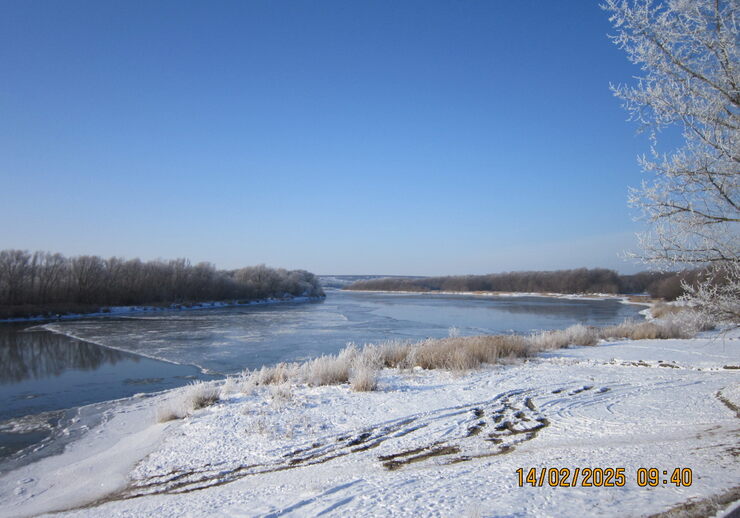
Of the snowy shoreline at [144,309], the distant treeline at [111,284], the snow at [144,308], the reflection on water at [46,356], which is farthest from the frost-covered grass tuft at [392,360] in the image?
the distant treeline at [111,284]

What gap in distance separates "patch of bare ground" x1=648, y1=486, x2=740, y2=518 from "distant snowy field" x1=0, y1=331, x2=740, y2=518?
97mm

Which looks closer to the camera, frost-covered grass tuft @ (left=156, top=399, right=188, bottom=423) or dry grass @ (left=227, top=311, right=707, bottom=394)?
frost-covered grass tuft @ (left=156, top=399, right=188, bottom=423)

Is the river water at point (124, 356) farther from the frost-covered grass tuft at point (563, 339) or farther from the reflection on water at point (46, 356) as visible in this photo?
the frost-covered grass tuft at point (563, 339)

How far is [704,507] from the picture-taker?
10.7ft

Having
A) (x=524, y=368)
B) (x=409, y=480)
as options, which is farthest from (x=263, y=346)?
(x=409, y=480)

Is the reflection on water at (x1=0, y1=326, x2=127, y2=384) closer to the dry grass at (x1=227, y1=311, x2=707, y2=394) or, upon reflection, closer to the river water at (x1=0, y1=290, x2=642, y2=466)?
the river water at (x1=0, y1=290, x2=642, y2=466)

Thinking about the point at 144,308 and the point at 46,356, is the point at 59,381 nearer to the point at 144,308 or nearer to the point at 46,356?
the point at 46,356

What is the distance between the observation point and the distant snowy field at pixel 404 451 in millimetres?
3854

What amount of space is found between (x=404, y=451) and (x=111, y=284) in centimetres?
4951

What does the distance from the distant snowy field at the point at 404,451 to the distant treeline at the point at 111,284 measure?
35899 mm

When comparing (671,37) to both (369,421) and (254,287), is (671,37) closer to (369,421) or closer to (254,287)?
(369,421)

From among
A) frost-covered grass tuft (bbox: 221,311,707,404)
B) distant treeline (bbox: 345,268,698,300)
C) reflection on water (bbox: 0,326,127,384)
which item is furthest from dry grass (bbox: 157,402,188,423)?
distant treeline (bbox: 345,268,698,300)

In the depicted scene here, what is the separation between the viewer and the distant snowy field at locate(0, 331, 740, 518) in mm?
3854

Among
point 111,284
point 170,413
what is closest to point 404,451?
point 170,413
